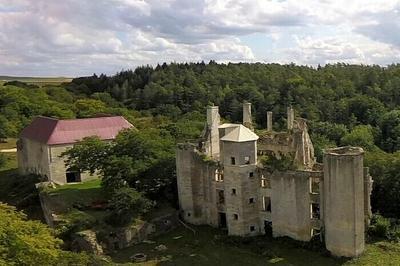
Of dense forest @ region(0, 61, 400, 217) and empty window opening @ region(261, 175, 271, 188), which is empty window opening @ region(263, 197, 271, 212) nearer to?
empty window opening @ region(261, 175, 271, 188)

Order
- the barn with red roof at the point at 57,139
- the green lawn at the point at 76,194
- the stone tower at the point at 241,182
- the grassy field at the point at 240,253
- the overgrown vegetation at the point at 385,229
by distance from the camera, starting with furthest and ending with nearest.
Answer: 1. the barn with red roof at the point at 57,139
2. the green lawn at the point at 76,194
3. the stone tower at the point at 241,182
4. the overgrown vegetation at the point at 385,229
5. the grassy field at the point at 240,253

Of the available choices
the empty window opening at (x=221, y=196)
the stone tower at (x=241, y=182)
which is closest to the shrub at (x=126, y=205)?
the empty window opening at (x=221, y=196)

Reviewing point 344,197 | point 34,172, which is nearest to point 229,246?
point 344,197

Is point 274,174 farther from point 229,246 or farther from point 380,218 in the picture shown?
point 380,218

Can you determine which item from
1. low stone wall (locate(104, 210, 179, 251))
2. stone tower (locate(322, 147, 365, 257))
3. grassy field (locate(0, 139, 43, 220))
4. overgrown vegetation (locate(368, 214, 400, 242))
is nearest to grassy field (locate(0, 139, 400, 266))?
low stone wall (locate(104, 210, 179, 251))

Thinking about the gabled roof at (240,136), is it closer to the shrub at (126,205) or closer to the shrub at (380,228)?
the shrub at (126,205)

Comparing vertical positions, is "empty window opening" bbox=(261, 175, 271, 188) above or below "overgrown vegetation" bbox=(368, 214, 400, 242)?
above

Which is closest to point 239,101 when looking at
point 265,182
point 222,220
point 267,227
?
point 222,220

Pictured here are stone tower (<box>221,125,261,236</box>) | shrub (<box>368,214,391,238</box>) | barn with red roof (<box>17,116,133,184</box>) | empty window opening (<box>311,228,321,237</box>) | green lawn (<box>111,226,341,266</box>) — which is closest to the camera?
green lawn (<box>111,226,341,266</box>)
